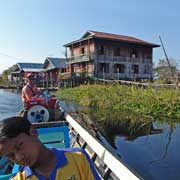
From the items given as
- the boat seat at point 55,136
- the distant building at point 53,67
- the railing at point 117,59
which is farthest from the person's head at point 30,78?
the distant building at point 53,67

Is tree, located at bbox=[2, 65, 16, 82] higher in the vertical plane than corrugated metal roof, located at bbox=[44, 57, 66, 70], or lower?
lower

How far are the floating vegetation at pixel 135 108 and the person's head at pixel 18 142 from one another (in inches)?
278

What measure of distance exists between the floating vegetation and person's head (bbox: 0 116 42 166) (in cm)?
706

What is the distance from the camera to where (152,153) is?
19.8 feet

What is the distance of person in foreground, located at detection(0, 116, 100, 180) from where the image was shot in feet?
3.73

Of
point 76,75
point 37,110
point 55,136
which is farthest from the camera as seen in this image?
point 76,75

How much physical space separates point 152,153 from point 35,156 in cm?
522

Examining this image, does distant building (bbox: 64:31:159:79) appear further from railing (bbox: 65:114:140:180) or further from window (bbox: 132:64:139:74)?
railing (bbox: 65:114:140:180)

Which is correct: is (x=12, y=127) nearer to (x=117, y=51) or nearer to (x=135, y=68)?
(x=117, y=51)

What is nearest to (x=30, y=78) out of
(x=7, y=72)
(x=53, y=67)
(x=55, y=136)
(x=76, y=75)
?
(x=55, y=136)

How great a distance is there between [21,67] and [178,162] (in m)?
44.8

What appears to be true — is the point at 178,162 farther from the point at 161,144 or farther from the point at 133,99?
the point at 133,99

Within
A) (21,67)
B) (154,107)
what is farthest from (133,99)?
(21,67)

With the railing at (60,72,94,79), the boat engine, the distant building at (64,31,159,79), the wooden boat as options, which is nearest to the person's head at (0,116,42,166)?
the wooden boat
